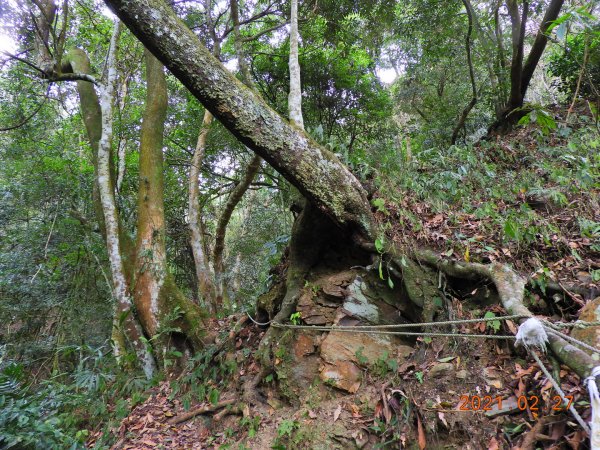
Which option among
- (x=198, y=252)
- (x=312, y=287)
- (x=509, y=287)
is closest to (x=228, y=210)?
(x=198, y=252)

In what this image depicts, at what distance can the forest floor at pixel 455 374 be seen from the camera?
2283 millimetres

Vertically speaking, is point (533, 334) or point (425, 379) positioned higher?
point (533, 334)

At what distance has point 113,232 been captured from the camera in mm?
5027

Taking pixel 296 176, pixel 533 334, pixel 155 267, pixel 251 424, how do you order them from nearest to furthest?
1. pixel 533 334
2. pixel 296 176
3. pixel 251 424
4. pixel 155 267

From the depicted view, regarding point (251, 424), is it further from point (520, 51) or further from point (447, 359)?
point (520, 51)

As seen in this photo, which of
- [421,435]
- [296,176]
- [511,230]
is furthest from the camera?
[296,176]

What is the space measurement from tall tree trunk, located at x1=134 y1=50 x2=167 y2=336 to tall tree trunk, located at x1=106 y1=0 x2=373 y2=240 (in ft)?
8.75

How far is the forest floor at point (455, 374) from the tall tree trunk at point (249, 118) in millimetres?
615

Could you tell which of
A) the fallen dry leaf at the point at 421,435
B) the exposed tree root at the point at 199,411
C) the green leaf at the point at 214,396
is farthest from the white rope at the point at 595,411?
the green leaf at the point at 214,396

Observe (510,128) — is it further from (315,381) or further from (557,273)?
(315,381)

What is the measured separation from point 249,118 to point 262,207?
7.64 meters

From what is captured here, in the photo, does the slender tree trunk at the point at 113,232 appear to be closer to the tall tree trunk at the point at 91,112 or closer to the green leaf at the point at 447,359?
the tall tree trunk at the point at 91,112

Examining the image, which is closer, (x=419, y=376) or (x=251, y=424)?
(x=419, y=376)

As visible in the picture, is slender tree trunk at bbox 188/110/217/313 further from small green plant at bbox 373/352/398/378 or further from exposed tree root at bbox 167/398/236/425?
small green plant at bbox 373/352/398/378
